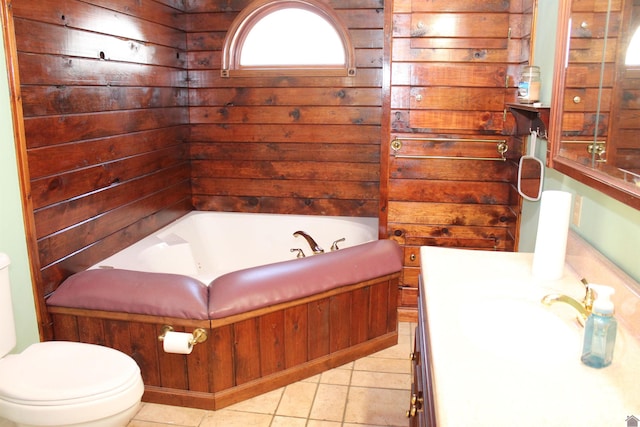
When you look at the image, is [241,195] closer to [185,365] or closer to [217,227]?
[217,227]

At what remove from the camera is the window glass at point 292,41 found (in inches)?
141

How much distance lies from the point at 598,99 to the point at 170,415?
2.05m

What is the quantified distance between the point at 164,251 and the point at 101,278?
2.41ft

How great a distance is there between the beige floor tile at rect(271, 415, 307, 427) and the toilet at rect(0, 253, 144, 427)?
2.11ft

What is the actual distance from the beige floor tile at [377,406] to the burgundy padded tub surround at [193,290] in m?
0.51

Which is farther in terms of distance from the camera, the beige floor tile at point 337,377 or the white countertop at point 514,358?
the beige floor tile at point 337,377

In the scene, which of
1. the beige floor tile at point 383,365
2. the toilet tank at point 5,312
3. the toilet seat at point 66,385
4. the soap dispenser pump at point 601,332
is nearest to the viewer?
the soap dispenser pump at point 601,332

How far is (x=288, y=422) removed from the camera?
7.48 ft

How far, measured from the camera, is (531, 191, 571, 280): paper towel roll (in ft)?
5.20

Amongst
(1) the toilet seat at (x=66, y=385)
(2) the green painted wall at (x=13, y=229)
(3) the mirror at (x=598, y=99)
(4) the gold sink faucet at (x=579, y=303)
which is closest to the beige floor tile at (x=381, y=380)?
(1) the toilet seat at (x=66, y=385)

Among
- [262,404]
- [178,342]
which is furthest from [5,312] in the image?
[262,404]

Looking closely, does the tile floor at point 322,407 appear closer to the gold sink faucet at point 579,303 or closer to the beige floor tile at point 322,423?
the beige floor tile at point 322,423

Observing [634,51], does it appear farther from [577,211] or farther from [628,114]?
[577,211]

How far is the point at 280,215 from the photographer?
3.79 meters
